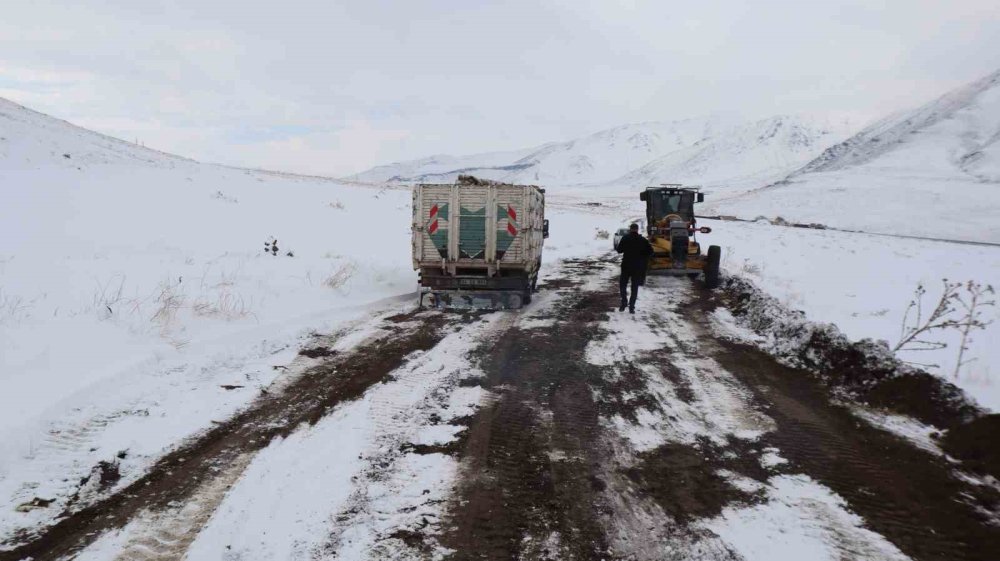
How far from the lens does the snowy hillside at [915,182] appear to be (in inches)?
1849

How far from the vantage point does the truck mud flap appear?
35.7ft

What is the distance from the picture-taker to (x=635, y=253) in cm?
1071

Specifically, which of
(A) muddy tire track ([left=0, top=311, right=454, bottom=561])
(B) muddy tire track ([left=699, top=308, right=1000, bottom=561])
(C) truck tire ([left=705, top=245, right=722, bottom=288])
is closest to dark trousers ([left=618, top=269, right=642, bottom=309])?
(C) truck tire ([left=705, top=245, right=722, bottom=288])

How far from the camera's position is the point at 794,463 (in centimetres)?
461

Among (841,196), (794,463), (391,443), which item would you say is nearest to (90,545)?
(391,443)

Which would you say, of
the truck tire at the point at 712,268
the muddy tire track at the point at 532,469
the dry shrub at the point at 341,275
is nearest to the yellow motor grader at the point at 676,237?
the truck tire at the point at 712,268

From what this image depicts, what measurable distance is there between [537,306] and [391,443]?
6.78 meters

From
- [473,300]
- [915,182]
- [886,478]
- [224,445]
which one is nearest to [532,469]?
[224,445]

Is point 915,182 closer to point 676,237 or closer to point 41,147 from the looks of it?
point 676,237

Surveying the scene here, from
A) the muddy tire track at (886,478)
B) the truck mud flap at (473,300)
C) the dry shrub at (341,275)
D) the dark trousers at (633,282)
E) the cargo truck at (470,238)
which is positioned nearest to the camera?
the muddy tire track at (886,478)

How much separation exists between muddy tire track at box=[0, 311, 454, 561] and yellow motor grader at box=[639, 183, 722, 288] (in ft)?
27.3

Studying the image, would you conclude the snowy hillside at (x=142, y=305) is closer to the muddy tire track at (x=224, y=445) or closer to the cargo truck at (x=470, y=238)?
the muddy tire track at (x=224, y=445)

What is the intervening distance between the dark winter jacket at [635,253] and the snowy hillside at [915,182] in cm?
4354

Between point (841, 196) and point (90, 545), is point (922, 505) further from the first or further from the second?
point (841, 196)
